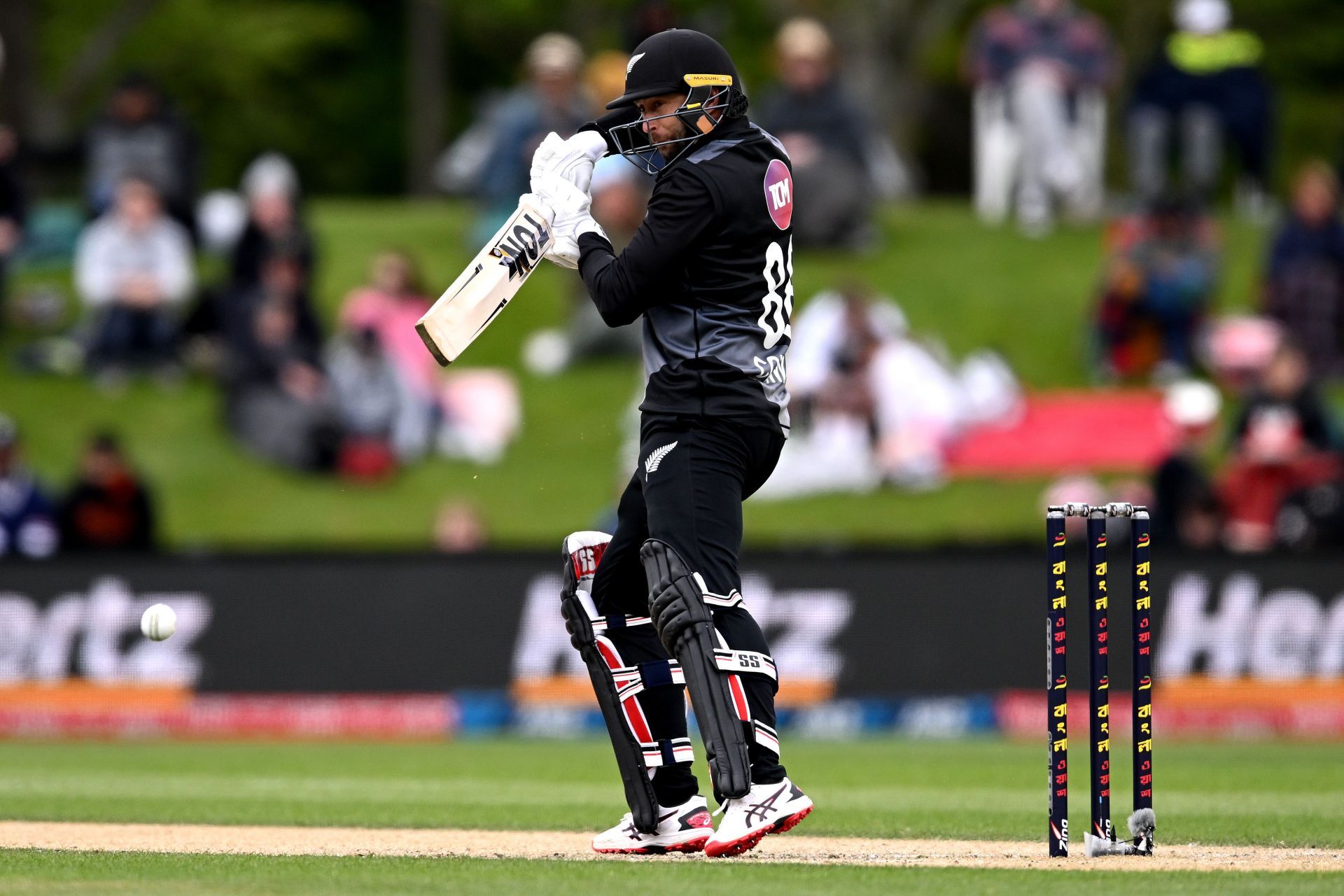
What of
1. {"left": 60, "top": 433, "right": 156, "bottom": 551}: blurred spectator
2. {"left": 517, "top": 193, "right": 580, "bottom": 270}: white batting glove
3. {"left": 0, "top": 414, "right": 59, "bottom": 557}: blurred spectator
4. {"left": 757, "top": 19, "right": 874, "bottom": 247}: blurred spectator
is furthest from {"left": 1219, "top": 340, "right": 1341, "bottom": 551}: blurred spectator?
{"left": 517, "top": 193, "right": 580, "bottom": 270}: white batting glove

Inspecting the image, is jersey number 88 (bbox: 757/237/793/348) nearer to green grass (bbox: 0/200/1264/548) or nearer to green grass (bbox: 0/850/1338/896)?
green grass (bbox: 0/850/1338/896)

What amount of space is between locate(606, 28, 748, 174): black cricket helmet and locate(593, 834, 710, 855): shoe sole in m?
2.09

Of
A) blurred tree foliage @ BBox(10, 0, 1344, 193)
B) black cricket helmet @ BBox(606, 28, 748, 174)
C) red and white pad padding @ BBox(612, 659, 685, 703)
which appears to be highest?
blurred tree foliage @ BBox(10, 0, 1344, 193)

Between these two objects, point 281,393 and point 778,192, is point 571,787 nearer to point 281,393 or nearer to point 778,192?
point 778,192

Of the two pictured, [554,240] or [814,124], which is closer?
[554,240]

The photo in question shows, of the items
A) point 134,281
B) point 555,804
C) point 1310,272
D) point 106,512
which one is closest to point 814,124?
point 1310,272

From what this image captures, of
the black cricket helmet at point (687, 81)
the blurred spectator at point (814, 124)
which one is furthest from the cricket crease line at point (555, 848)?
the blurred spectator at point (814, 124)

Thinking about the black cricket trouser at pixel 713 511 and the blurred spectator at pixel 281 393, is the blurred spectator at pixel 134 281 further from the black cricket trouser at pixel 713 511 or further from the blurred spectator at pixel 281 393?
the black cricket trouser at pixel 713 511

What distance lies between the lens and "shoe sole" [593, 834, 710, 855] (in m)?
6.80

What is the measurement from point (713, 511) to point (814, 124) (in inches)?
504

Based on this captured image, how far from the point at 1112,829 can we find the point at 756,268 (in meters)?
1.98

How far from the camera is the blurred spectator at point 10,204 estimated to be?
62.7 feet

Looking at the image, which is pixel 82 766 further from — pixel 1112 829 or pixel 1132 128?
pixel 1132 128

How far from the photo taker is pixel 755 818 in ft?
21.3
